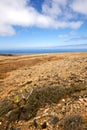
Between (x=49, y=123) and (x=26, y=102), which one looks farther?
(x=26, y=102)

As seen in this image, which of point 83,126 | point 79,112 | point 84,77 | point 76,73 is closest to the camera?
point 83,126

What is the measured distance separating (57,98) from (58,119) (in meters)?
1.64

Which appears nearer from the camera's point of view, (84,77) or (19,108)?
(19,108)

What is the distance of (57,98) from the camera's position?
9.43 meters

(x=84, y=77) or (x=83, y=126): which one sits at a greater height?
(x=84, y=77)

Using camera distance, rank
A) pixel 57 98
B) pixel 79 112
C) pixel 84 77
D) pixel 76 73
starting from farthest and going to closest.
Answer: pixel 76 73 → pixel 84 77 → pixel 57 98 → pixel 79 112

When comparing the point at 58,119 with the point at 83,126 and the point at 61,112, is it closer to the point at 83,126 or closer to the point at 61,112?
the point at 61,112

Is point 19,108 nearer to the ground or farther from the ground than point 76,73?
nearer to the ground

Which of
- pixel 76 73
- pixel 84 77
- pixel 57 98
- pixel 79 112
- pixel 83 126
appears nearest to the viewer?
pixel 83 126

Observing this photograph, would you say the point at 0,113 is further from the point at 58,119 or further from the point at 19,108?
the point at 58,119

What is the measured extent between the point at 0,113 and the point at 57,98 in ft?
9.07

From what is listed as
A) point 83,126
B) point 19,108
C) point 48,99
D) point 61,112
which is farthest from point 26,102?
point 83,126

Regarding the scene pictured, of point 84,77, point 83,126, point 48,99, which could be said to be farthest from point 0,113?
point 84,77

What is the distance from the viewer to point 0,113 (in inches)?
378
